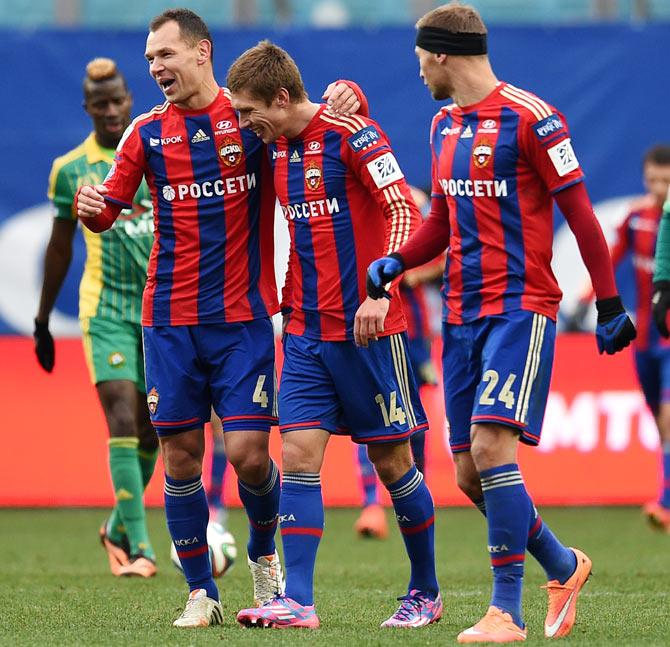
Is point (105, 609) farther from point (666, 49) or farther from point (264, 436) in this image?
point (666, 49)

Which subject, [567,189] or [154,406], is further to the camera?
[154,406]

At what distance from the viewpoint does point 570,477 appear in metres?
11.6

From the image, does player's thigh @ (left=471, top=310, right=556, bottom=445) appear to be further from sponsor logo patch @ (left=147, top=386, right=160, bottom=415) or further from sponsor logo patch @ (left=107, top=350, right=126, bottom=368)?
sponsor logo patch @ (left=107, top=350, right=126, bottom=368)

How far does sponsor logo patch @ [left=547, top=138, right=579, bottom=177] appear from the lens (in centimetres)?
529

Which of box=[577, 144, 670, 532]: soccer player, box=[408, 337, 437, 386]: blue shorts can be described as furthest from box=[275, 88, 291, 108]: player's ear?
box=[577, 144, 670, 532]: soccer player

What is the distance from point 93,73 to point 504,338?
11.8 ft

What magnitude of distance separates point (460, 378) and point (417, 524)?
2.29 ft

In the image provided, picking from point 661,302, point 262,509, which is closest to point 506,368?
point 262,509

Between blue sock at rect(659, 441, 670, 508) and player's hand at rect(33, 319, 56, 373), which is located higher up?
player's hand at rect(33, 319, 56, 373)

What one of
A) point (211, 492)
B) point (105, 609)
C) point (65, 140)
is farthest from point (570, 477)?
point (105, 609)

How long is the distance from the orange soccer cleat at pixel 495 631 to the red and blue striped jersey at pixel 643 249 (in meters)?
5.47

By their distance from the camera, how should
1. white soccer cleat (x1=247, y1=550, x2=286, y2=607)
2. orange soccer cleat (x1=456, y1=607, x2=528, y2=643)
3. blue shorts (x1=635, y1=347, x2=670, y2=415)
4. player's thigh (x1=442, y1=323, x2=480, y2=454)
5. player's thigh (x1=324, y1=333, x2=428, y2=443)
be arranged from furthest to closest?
blue shorts (x1=635, y1=347, x2=670, y2=415) → white soccer cleat (x1=247, y1=550, x2=286, y2=607) → player's thigh (x1=324, y1=333, x2=428, y2=443) → player's thigh (x1=442, y1=323, x2=480, y2=454) → orange soccer cleat (x1=456, y1=607, x2=528, y2=643)

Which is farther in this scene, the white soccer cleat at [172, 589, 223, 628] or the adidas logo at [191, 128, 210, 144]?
the adidas logo at [191, 128, 210, 144]

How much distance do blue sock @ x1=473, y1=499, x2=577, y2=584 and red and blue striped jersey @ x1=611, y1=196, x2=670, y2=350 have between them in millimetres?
4936
